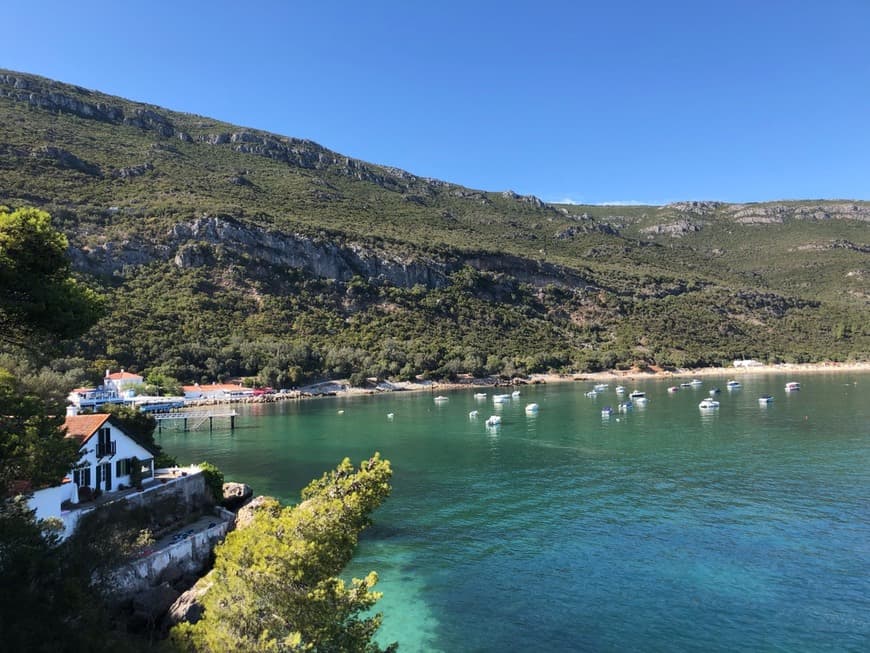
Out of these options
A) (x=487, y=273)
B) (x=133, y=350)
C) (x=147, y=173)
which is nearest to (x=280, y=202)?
(x=147, y=173)

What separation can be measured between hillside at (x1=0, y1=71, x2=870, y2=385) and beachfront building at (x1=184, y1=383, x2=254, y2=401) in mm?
3555

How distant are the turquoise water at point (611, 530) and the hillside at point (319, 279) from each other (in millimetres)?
53387

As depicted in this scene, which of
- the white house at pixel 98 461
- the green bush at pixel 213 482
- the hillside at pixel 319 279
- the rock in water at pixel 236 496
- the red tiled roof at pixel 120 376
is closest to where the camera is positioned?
the white house at pixel 98 461

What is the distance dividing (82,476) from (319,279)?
114 meters

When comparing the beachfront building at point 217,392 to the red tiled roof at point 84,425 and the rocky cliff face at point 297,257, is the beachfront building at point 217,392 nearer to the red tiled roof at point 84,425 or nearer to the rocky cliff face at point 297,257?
the rocky cliff face at point 297,257

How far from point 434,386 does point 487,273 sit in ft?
194

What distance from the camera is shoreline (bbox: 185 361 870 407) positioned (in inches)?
3925

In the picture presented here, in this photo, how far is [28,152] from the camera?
4719 inches

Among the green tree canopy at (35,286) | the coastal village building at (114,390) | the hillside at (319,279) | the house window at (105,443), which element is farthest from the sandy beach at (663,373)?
the green tree canopy at (35,286)

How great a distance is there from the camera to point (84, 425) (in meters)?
22.2

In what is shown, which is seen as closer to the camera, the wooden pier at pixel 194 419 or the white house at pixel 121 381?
the wooden pier at pixel 194 419

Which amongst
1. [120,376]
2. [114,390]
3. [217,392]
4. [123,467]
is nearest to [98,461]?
[123,467]

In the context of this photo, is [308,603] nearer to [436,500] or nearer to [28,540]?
[28,540]

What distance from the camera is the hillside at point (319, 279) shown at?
340 feet
